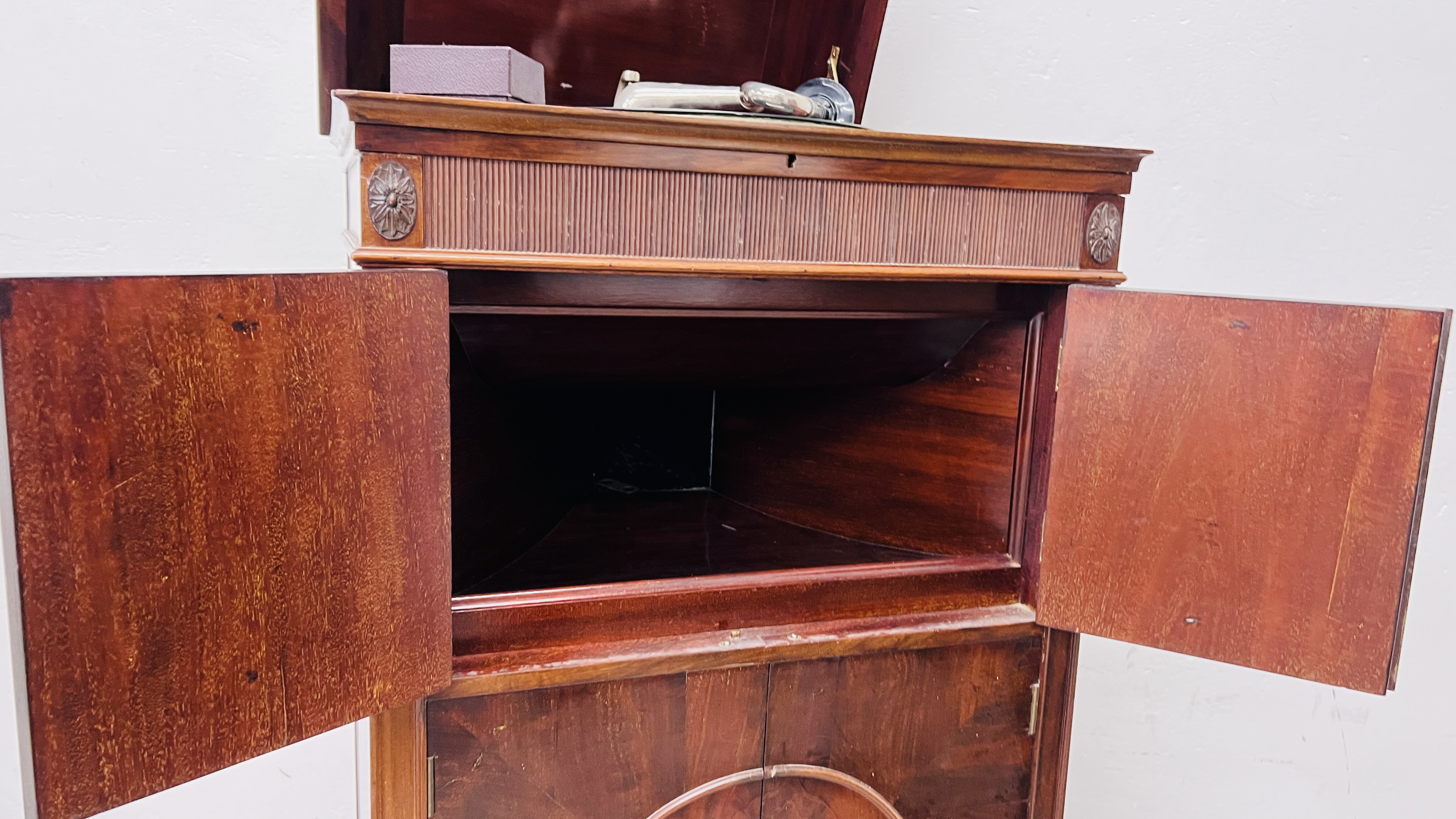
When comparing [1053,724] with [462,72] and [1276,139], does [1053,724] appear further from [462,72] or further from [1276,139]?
[1276,139]

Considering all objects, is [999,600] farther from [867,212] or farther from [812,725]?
[867,212]

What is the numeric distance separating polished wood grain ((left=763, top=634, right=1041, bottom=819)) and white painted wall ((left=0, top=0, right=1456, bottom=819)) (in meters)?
0.83

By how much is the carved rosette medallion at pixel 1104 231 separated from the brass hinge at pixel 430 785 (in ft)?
2.81

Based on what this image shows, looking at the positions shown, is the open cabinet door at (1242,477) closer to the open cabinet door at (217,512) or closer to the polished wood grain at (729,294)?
the polished wood grain at (729,294)

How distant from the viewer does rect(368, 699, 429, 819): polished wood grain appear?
2.89 feet

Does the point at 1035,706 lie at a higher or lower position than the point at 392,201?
lower

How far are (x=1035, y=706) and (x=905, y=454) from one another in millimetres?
341

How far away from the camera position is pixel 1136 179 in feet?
5.51

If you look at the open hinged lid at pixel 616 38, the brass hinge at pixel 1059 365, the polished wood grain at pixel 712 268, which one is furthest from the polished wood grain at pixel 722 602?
the open hinged lid at pixel 616 38

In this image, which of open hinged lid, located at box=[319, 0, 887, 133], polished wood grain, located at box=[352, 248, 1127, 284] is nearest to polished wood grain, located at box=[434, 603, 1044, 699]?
polished wood grain, located at box=[352, 248, 1127, 284]

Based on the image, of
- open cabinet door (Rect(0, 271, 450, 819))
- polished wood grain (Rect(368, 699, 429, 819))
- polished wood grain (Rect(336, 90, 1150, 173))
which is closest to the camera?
open cabinet door (Rect(0, 271, 450, 819))

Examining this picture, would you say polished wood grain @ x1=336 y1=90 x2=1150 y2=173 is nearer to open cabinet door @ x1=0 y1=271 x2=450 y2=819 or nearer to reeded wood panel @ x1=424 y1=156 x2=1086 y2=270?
reeded wood panel @ x1=424 y1=156 x2=1086 y2=270

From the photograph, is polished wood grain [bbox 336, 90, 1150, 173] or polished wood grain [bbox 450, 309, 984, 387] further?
polished wood grain [bbox 450, 309, 984, 387]

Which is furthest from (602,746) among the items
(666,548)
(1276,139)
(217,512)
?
(1276,139)
